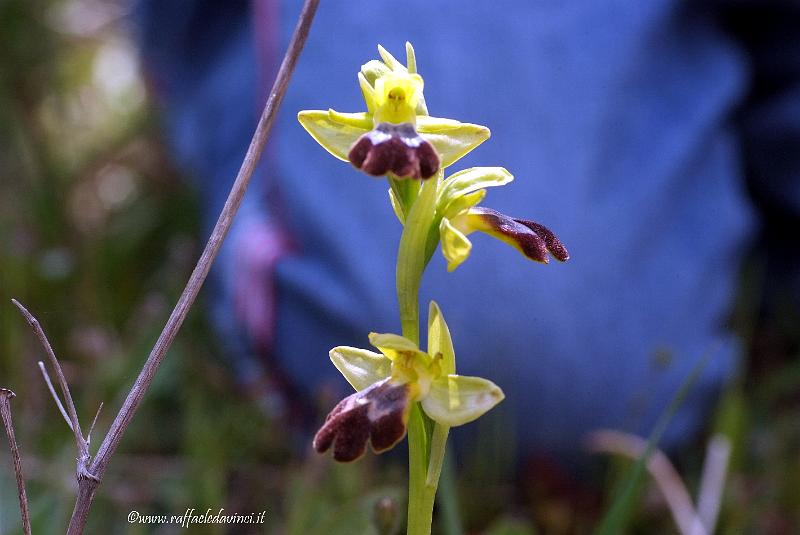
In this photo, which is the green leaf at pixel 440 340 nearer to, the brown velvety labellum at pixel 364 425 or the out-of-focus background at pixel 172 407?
the brown velvety labellum at pixel 364 425

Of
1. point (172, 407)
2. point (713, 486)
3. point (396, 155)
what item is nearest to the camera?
point (396, 155)

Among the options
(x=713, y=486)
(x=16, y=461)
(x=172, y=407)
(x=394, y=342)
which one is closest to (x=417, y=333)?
(x=394, y=342)

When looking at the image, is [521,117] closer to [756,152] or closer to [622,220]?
[622,220]

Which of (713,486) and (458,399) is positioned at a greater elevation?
(458,399)

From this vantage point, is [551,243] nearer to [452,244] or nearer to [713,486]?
[452,244]

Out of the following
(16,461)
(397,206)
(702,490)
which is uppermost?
(397,206)

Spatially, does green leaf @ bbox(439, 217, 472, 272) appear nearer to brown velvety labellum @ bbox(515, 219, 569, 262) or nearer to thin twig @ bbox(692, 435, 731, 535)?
brown velvety labellum @ bbox(515, 219, 569, 262)

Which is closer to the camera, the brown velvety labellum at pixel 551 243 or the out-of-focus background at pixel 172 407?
the brown velvety labellum at pixel 551 243

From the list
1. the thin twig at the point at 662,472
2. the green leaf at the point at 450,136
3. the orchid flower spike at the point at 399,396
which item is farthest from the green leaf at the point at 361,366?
the thin twig at the point at 662,472

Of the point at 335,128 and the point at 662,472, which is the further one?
the point at 662,472
